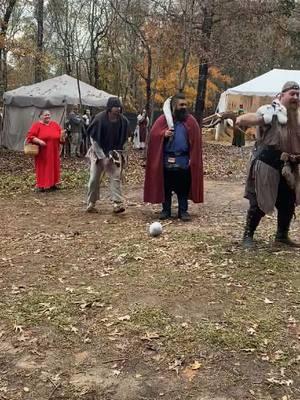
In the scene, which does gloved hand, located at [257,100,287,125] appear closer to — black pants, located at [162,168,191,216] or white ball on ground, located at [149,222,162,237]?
white ball on ground, located at [149,222,162,237]

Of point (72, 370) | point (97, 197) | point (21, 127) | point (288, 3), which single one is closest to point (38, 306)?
point (72, 370)

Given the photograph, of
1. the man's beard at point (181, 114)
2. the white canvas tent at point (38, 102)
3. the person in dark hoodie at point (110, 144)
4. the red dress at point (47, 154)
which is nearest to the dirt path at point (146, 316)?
the person in dark hoodie at point (110, 144)

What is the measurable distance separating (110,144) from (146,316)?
445cm

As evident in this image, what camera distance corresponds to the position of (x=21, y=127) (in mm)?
19938

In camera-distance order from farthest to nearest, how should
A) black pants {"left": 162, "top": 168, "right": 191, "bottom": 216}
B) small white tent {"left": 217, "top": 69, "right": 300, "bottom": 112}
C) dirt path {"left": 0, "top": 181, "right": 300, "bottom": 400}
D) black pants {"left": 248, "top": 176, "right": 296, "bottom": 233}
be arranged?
small white tent {"left": 217, "top": 69, "right": 300, "bottom": 112}
black pants {"left": 162, "top": 168, "right": 191, "bottom": 216}
black pants {"left": 248, "top": 176, "right": 296, "bottom": 233}
dirt path {"left": 0, "top": 181, "right": 300, "bottom": 400}

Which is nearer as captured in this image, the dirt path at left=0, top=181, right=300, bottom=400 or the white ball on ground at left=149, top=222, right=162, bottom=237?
the dirt path at left=0, top=181, right=300, bottom=400

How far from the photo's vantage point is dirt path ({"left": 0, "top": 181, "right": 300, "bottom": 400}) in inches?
135

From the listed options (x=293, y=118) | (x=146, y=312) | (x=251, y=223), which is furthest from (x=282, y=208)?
(x=146, y=312)

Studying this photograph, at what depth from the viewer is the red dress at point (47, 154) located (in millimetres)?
10719

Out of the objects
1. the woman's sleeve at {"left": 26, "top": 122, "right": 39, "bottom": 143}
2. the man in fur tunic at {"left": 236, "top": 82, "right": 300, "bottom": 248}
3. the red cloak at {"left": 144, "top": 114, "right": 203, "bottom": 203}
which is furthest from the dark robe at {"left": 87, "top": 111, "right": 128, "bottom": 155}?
the man in fur tunic at {"left": 236, "top": 82, "right": 300, "bottom": 248}

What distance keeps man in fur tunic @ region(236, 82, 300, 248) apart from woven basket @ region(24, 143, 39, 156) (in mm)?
5527

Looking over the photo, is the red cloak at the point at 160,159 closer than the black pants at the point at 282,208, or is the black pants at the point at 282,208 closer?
the black pants at the point at 282,208

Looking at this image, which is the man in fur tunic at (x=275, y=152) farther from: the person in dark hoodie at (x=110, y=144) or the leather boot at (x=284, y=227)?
the person in dark hoodie at (x=110, y=144)

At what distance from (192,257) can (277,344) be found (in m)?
2.10
